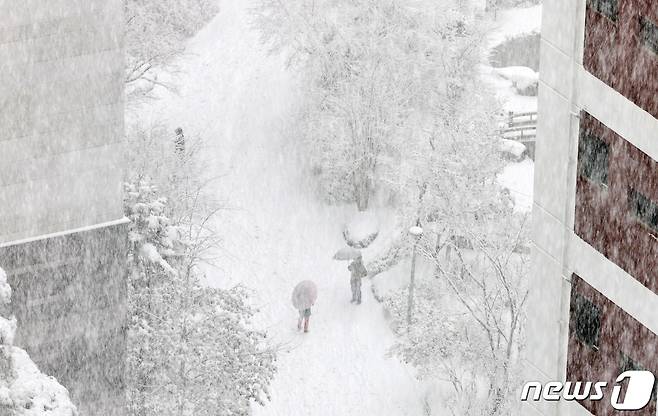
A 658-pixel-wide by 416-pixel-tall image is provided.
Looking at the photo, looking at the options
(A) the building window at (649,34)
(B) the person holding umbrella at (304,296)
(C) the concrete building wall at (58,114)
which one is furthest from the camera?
(B) the person holding umbrella at (304,296)

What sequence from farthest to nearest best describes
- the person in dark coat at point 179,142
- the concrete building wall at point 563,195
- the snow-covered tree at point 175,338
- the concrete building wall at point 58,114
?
the person in dark coat at point 179,142, the snow-covered tree at point 175,338, the concrete building wall at point 58,114, the concrete building wall at point 563,195

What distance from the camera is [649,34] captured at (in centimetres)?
735

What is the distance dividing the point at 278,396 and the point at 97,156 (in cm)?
1024

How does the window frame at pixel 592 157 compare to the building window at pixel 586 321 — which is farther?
the building window at pixel 586 321

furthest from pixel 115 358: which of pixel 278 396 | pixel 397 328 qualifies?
pixel 397 328

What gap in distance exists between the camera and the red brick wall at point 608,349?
7.59 m

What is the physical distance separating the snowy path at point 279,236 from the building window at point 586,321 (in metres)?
12.3

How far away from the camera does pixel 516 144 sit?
33.3 meters

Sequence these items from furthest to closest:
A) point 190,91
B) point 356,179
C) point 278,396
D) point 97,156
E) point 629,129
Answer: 1. point 190,91
2. point 356,179
3. point 278,396
4. point 97,156
5. point 629,129

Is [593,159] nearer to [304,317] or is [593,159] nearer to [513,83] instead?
[304,317]

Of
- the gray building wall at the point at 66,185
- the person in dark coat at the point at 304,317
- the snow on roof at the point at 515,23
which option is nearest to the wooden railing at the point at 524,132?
the snow on roof at the point at 515,23

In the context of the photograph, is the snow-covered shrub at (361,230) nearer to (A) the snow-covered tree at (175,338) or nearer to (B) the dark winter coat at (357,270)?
(B) the dark winter coat at (357,270)

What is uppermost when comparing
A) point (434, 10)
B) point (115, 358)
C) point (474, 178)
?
point (434, 10)

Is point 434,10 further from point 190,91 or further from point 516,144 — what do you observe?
point 190,91
